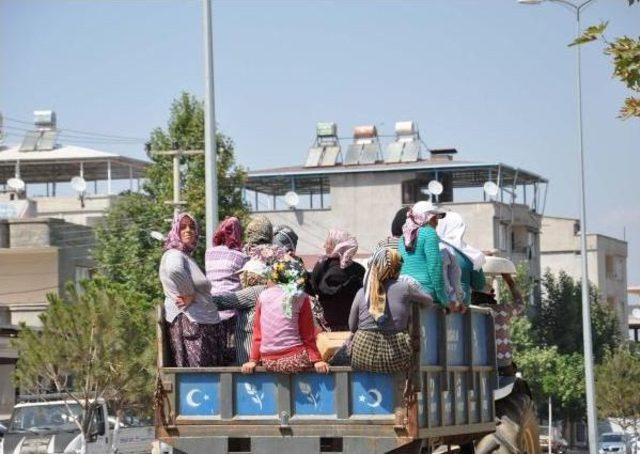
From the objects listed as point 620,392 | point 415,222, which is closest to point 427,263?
point 415,222

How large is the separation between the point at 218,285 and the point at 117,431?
23945mm

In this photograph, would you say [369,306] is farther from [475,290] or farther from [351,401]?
[475,290]

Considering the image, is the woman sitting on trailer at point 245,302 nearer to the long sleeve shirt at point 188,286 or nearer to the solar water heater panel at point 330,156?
the long sleeve shirt at point 188,286

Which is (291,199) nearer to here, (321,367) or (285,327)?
(285,327)

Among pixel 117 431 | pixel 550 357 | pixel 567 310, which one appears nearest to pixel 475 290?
pixel 117 431

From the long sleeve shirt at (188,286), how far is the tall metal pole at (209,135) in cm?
1177

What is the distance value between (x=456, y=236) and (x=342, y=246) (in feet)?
5.07

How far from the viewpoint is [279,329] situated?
11.7 meters

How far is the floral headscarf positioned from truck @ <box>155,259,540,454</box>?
1.87 feet

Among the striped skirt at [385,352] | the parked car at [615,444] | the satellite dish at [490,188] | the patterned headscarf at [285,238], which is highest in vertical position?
the satellite dish at [490,188]

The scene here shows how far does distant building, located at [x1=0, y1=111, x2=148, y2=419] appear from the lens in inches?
2443

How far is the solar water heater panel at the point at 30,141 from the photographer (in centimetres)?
8838

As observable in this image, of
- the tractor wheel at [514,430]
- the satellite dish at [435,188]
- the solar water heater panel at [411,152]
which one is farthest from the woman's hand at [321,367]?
the solar water heater panel at [411,152]

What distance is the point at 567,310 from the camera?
84.4 metres
